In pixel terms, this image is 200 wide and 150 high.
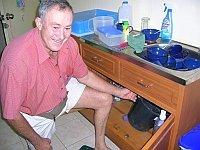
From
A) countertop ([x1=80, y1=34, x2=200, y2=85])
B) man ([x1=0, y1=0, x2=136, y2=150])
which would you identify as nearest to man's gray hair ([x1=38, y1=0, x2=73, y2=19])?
man ([x1=0, y1=0, x2=136, y2=150])

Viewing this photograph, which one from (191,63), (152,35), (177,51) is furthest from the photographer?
(152,35)

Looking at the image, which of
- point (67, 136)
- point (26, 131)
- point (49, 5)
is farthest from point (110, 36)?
point (67, 136)

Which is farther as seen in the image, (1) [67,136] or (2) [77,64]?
(1) [67,136]

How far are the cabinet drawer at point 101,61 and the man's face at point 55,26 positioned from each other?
16.4 inches

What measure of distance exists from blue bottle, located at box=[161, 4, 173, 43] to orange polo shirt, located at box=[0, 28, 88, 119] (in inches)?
25.5

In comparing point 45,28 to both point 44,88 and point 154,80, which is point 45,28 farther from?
point 154,80

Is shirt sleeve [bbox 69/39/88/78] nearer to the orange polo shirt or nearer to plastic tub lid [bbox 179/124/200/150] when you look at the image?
the orange polo shirt

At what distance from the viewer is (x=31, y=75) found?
1.14 meters

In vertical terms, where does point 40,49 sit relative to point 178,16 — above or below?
below

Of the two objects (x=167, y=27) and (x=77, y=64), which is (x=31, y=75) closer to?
(x=77, y=64)

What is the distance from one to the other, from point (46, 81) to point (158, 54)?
705 mm

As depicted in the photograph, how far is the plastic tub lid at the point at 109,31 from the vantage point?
1517mm

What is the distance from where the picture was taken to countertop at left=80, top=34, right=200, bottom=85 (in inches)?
39.6

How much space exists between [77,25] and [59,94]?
0.71 meters
